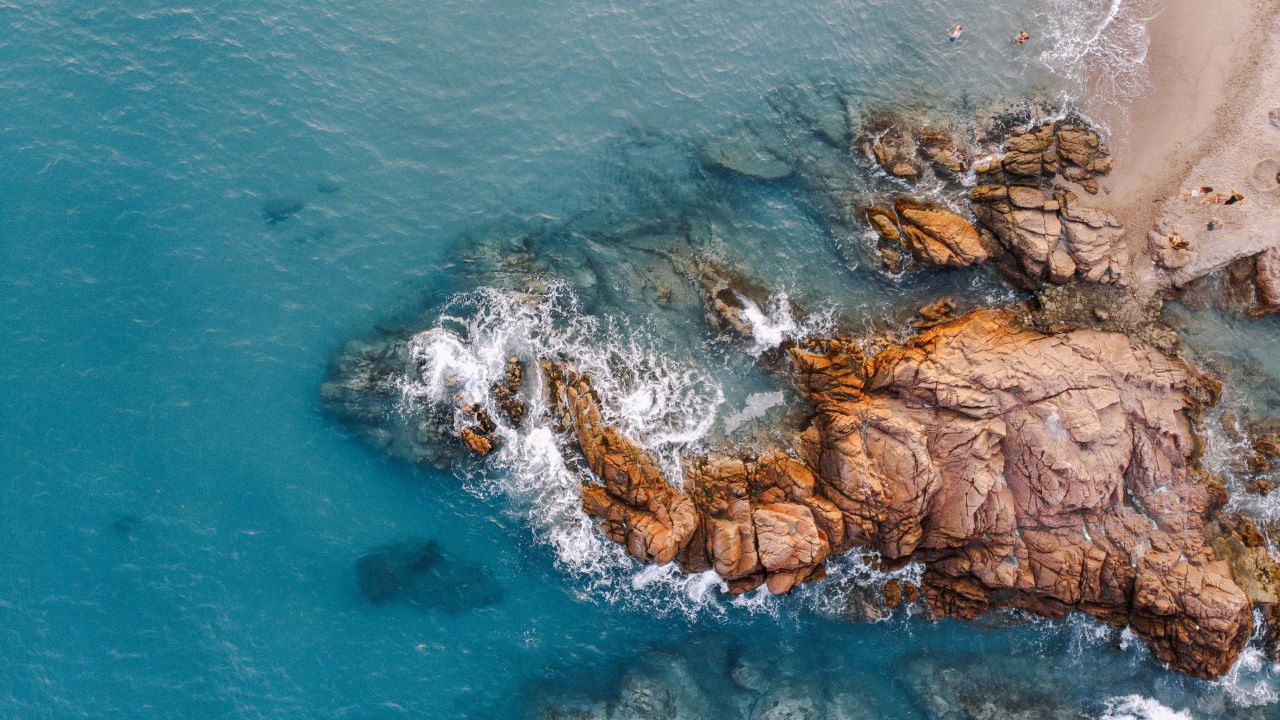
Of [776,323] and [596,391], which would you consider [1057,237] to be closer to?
[776,323]

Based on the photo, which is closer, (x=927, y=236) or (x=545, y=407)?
(x=545, y=407)

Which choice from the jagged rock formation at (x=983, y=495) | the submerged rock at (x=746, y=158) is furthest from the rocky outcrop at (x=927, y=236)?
the submerged rock at (x=746, y=158)

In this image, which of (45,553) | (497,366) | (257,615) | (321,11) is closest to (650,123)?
(497,366)

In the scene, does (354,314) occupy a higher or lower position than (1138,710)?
higher

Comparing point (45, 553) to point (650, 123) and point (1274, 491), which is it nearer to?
point (650, 123)

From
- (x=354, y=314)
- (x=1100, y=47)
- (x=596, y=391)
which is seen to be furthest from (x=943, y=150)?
(x=354, y=314)

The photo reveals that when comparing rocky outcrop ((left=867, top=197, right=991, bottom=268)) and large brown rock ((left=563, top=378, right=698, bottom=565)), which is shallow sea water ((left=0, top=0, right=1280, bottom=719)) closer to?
rocky outcrop ((left=867, top=197, right=991, bottom=268))
